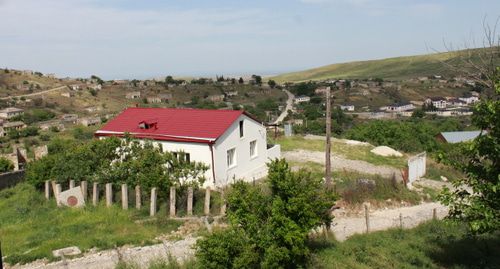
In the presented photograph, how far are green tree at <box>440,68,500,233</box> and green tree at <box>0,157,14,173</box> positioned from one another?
98.9 feet

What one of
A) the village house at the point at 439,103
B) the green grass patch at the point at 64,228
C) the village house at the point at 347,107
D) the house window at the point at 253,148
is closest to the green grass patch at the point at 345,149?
the house window at the point at 253,148

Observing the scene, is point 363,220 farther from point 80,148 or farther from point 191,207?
point 80,148

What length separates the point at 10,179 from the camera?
27422 mm

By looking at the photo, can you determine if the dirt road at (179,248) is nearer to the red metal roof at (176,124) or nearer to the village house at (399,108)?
the red metal roof at (176,124)

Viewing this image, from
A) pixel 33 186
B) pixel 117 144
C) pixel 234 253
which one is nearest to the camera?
pixel 234 253

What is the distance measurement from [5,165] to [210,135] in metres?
18.3

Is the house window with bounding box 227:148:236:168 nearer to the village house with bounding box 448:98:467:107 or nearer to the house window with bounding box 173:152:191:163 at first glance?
the house window with bounding box 173:152:191:163

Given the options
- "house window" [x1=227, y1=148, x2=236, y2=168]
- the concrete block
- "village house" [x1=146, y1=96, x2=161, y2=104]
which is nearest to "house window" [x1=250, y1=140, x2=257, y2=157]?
"house window" [x1=227, y1=148, x2=236, y2=168]

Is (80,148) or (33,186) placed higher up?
(80,148)

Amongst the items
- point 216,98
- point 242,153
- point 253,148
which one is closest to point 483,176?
point 242,153

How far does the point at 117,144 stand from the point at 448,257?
14.7 metres

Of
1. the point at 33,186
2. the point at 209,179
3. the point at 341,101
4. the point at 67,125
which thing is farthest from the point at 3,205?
the point at 341,101

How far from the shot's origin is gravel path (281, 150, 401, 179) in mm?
28406

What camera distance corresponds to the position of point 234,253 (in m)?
11.0
